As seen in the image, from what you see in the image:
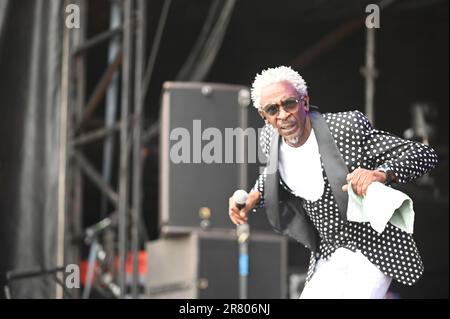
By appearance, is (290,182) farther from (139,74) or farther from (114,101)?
(114,101)

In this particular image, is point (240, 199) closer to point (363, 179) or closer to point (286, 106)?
point (286, 106)

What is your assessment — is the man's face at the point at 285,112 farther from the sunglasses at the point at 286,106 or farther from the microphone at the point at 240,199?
the microphone at the point at 240,199

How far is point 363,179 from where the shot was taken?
3512mm

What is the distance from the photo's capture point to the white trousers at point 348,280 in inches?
146

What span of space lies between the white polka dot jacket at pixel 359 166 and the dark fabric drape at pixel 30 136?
2.72 m

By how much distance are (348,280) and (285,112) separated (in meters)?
0.62

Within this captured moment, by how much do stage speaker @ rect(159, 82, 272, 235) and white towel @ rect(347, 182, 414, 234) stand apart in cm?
142

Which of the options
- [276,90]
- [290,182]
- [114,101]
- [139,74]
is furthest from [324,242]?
[114,101]

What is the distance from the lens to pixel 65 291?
214 inches

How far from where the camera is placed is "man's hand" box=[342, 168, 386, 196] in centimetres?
351
